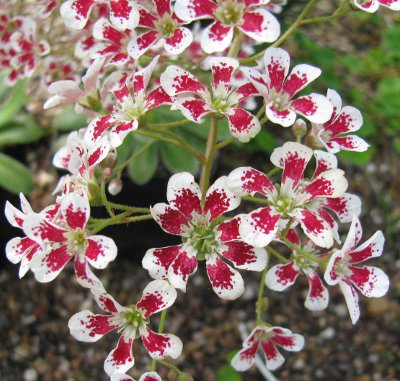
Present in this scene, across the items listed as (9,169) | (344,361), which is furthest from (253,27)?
(344,361)

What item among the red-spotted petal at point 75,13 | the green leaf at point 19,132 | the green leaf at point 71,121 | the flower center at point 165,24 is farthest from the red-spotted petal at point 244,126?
the green leaf at point 19,132

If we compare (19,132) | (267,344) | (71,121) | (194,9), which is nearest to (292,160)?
(194,9)

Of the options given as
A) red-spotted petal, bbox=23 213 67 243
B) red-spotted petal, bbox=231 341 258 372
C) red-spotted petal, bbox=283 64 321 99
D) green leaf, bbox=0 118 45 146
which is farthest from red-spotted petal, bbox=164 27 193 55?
green leaf, bbox=0 118 45 146

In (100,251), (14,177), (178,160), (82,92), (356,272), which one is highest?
(82,92)

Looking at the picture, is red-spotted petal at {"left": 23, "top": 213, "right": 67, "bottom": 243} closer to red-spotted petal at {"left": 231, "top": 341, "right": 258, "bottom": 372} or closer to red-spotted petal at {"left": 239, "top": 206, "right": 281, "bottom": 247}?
red-spotted petal at {"left": 239, "top": 206, "right": 281, "bottom": 247}

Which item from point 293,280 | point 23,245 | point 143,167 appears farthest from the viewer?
point 143,167

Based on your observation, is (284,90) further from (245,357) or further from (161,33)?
(245,357)

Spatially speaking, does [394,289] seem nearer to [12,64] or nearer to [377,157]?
[377,157]
